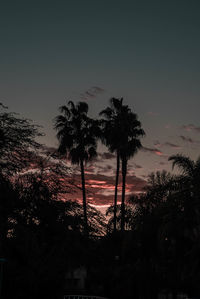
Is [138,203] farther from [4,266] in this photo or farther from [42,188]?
[4,266]

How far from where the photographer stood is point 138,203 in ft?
98.0

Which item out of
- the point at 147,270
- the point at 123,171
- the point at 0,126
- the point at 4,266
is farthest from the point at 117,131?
the point at 4,266

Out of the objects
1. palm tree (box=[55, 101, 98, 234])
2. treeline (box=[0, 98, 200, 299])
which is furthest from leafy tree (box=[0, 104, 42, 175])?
palm tree (box=[55, 101, 98, 234])

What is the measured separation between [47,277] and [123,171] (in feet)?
88.1

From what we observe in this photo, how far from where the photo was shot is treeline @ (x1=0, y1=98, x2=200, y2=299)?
13.9 m

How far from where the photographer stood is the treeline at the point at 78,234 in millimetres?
13891

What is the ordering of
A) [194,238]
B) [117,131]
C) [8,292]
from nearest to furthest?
1. [8,292]
2. [194,238]
3. [117,131]

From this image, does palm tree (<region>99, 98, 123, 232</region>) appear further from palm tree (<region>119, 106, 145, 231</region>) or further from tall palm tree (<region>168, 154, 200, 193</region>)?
tall palm tree (<region>168, 154, 200, 193</region>)

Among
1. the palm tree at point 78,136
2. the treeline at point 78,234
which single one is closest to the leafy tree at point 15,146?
the treeline at point 78,234

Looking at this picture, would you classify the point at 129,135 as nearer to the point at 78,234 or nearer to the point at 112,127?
the point at 112,127

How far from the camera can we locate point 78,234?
16125mm

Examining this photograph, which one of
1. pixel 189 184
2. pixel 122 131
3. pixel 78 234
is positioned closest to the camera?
pixel 78 234

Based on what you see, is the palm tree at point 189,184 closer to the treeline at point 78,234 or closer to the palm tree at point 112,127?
the treeline at point 78,234

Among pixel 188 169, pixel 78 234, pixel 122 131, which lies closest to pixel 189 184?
pixel 188 169
